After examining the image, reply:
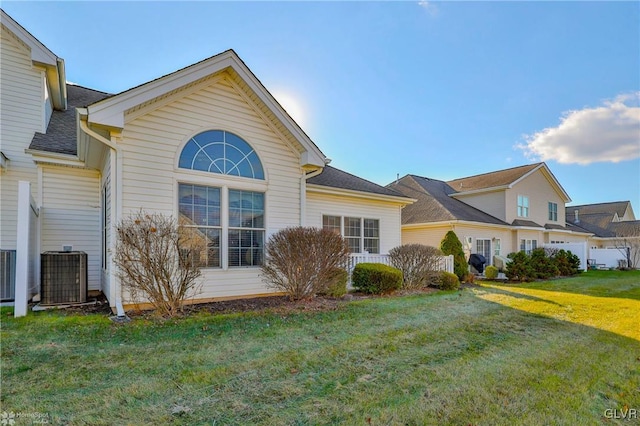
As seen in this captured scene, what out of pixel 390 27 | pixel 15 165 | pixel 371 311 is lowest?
pixel 371 311

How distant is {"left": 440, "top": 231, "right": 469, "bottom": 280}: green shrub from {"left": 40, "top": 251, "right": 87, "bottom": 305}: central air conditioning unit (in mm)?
12399

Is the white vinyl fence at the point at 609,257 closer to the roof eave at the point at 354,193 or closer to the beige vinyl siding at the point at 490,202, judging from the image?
the beige vinyl siding at the point at 490,202

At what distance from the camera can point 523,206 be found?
68.9 feet

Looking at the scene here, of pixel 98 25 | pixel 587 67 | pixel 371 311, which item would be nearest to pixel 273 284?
pixel 371 311

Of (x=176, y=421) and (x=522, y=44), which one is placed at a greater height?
(x=522, y=44)

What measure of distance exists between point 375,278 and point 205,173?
549 cm

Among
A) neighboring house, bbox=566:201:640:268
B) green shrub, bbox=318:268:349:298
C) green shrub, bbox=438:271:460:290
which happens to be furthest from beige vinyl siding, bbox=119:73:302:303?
neighboring house, bbox=566:201:640:268

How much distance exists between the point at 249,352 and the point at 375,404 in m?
1.97

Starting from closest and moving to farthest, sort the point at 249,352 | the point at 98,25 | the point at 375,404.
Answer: the point at 375,404
the point at 249,352
the point at 98,25

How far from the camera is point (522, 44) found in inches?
476

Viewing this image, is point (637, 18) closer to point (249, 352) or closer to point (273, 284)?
point (273, 284)

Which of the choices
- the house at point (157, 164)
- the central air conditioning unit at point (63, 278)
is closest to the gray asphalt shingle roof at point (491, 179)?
the house at point (157, 164)

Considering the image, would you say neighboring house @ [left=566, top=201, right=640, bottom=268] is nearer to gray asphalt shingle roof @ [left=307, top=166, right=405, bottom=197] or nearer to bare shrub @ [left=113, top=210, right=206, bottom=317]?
gray asphalt shingle roof @ [left=307, top=166, right=405, bottom=197]

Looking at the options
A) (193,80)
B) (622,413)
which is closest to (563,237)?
(622,413)
